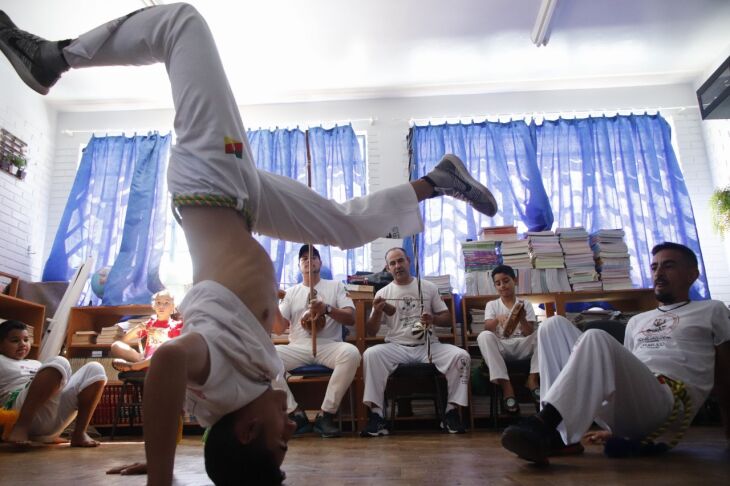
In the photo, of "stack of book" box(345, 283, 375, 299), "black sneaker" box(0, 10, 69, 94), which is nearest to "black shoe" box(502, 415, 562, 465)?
"black sneaker" box(0, 10, 69, 94)

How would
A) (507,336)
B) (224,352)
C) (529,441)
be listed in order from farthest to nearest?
(507,336) < (529,441) < (224,352)

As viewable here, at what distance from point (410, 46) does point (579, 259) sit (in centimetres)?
263

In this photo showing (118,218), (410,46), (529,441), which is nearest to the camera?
(529,441)

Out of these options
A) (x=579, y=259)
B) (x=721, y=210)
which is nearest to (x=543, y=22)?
(x=579, y=259)

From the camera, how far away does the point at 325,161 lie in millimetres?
5773

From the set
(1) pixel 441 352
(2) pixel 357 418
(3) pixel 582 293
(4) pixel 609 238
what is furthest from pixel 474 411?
(4) pixel 609 238

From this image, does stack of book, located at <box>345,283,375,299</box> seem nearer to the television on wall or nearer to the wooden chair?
the wooden chair

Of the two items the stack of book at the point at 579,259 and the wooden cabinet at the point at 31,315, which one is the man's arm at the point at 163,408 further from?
the stack of book at the point at 579,259

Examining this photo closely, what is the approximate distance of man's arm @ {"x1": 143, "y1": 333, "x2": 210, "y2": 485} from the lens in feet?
3.78

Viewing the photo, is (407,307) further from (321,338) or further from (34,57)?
(34,57)

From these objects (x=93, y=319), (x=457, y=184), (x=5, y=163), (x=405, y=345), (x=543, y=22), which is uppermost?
(x=543, y=22)

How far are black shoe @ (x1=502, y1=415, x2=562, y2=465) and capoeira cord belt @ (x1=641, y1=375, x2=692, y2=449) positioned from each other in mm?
569

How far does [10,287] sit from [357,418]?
3422 millimetres

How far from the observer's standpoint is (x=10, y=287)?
502 cm
